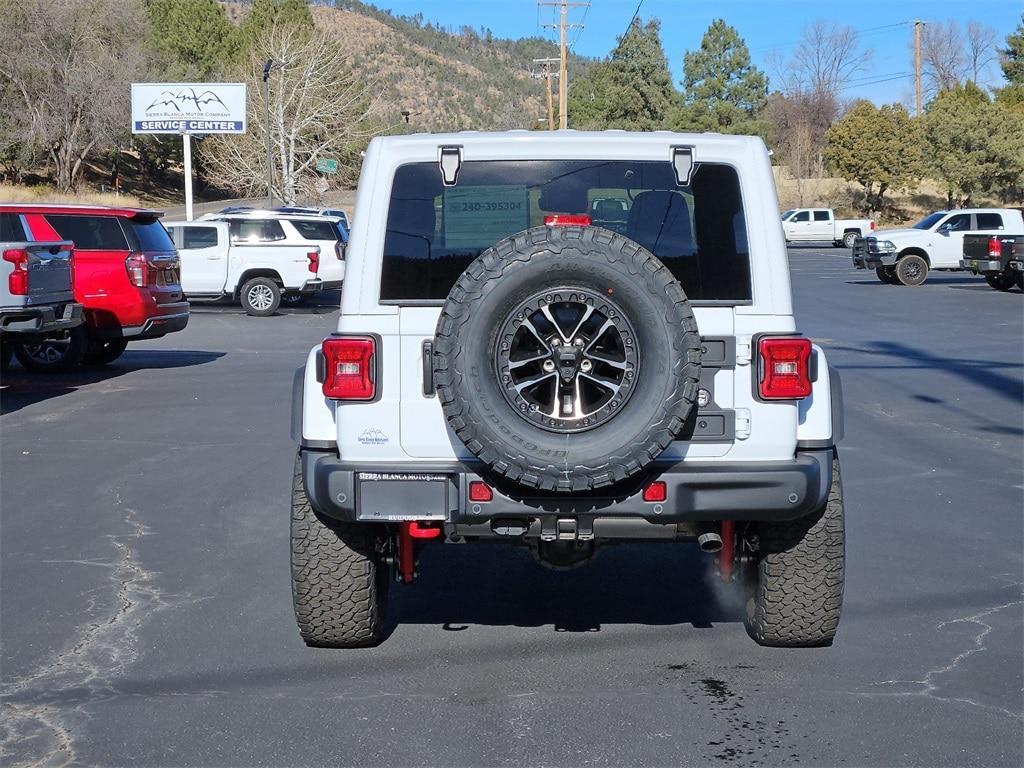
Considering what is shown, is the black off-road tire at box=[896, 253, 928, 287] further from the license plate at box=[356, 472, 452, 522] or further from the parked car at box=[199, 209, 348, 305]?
the license plate at box=[356, 472, 452, 522]

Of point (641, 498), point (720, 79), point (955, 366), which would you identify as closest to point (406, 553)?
point (641, 498)

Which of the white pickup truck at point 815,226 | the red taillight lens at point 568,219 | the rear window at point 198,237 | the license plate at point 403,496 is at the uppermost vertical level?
the white pickup truck at point 815,226

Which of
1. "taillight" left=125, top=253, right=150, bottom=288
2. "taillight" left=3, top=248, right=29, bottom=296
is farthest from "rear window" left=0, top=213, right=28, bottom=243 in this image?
"taillight" left=3, top=248, right=29, bottom=296

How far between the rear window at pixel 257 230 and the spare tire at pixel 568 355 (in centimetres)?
2201

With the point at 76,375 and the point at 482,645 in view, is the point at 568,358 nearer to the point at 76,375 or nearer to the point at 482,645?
the point at 482,645

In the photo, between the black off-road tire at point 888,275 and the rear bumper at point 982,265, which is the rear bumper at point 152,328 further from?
the black off-road tire at point 888,275

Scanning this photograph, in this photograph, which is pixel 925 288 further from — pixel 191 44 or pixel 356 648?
pixel 191 44

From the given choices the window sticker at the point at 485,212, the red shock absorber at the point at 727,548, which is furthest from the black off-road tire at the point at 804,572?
the window sticker at the point at 485,212

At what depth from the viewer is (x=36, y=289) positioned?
41.9 feet

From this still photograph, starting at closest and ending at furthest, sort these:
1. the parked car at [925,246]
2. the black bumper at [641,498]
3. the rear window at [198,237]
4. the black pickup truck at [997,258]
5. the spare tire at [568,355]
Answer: the spare tire at [568,355] → the black bumper at [641,498] → the rear window at [198,237] → the black pickup truck at [997,258] → the parked car at [925,246]

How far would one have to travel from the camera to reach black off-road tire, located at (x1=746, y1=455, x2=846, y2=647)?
5.06 m

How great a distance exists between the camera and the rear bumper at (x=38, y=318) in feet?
41.3

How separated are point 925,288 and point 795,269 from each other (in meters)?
9.30

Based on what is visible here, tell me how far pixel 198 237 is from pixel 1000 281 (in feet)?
57.6
